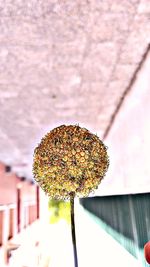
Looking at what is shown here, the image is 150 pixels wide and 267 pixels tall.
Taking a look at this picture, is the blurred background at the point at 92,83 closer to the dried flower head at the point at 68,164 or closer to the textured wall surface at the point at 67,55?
the textured wall surface at the point at 67,55

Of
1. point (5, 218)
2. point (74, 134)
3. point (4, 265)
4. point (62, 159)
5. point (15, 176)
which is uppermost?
point (15, 176)

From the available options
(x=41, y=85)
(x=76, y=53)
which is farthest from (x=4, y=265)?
(x=76, y=53)

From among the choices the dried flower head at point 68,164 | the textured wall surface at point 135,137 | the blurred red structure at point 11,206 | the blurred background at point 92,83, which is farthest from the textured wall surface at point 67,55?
the blurred red structure at point 11,206

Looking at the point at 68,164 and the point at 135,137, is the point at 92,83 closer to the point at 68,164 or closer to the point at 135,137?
the point at 135,137

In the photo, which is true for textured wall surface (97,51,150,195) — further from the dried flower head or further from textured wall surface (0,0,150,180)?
the dried flower head

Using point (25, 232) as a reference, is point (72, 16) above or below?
above

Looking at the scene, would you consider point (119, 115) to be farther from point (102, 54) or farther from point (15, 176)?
point (15, 176)
